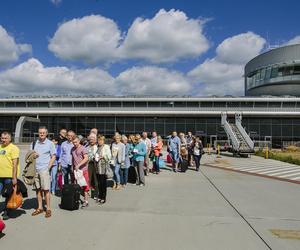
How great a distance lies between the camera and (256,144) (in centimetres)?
4331

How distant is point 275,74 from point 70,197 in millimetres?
57038

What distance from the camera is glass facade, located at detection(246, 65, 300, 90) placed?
56.9 meters

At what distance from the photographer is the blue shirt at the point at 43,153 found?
23.1 ft

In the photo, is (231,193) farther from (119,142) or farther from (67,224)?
(67,224)

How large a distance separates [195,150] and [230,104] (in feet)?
106

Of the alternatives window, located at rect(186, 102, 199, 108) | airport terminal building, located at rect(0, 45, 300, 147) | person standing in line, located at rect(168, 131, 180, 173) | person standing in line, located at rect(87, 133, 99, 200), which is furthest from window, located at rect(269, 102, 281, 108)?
person standing in line, located at rect(87, 133, 99, 200)

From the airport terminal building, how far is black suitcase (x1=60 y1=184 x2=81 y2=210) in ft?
132

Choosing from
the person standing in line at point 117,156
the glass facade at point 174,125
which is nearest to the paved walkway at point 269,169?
the person standing in line at point 117,156

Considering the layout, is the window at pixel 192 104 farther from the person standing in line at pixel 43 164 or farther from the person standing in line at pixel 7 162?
the person standing in line at pixel 7 162

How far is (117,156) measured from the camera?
10.5 metres

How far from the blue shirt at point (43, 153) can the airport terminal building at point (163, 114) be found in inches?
1603

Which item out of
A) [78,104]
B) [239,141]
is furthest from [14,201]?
[78,104]

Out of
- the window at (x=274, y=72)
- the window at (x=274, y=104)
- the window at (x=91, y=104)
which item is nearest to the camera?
the window at (x=274, y=104)

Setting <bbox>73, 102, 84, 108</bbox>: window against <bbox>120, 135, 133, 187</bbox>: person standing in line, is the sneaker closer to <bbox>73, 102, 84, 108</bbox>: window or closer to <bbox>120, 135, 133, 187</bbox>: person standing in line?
<bbox>120, 135, 133, 187</bbox>: person standing in line
